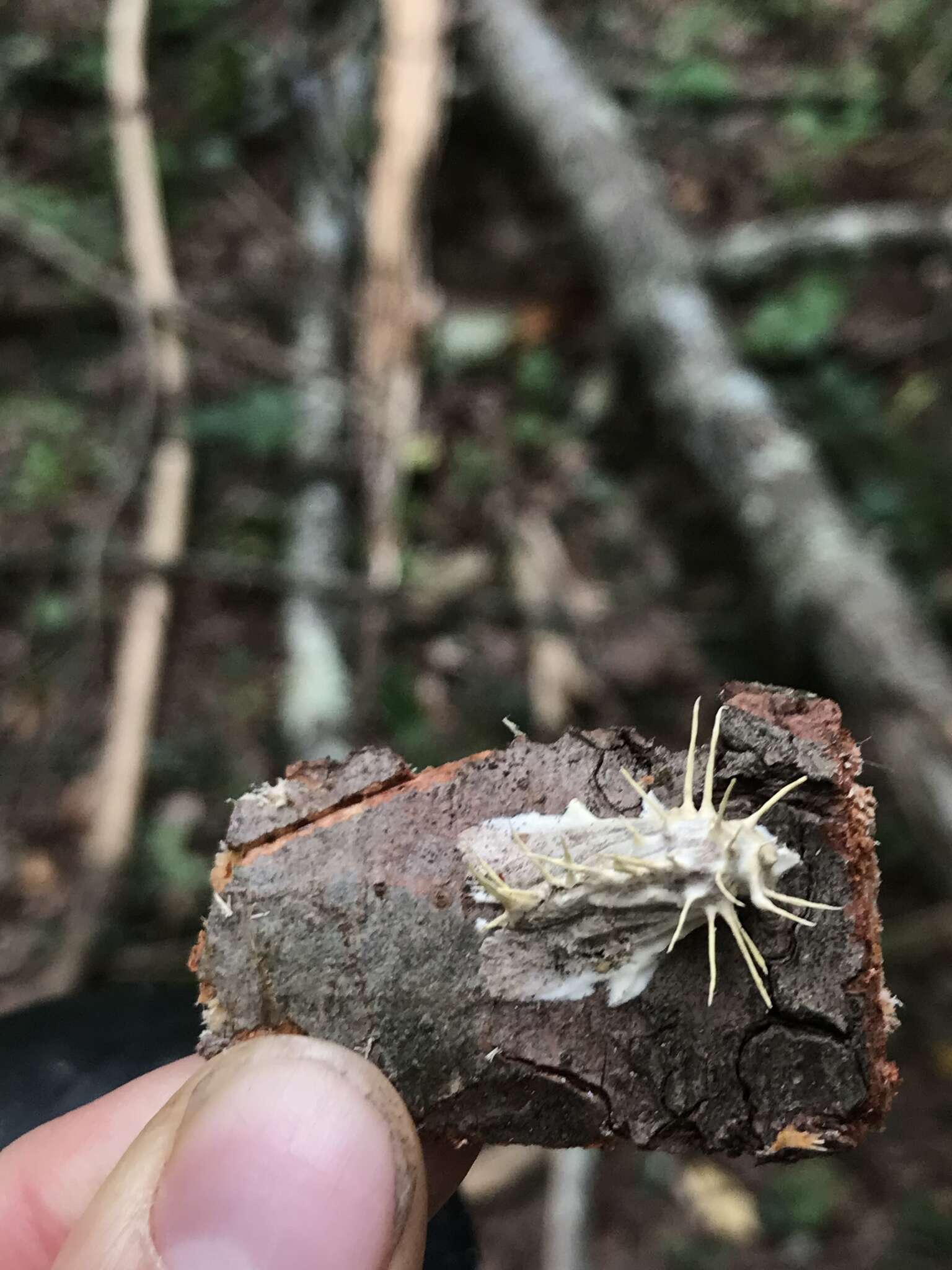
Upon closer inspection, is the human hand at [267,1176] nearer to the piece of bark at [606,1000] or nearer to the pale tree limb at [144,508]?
the piece of bark at [606,1000]

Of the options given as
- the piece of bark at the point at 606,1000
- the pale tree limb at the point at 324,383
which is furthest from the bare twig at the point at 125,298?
the piece of bark at the point at 606,1000

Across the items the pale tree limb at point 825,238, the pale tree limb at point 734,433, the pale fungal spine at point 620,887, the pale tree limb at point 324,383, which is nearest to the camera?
the pale fungal spine at point 620,887

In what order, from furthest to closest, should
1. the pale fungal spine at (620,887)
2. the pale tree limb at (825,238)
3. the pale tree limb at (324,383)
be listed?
the pale tree limb at (825,238) < the pale tree limb at (324,383) < the pale fungal spine at (620,887)

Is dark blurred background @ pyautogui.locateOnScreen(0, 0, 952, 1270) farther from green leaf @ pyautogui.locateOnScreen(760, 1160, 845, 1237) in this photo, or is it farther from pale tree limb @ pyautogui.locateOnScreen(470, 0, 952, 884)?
pale tree limb @ pyautogui.locateOnScreen(470, 0, 952, 884)

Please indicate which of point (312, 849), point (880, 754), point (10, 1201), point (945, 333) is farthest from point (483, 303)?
point (10, 1201)

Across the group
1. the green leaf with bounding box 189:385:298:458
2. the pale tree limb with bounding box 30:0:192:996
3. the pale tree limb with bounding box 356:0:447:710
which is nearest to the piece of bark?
the pale tree limb with bounding box 30:0:192:996

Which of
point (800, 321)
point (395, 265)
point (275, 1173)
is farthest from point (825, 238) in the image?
point (275, 1173)

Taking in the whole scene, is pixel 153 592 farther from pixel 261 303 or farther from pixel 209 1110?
pixel 209 1110
